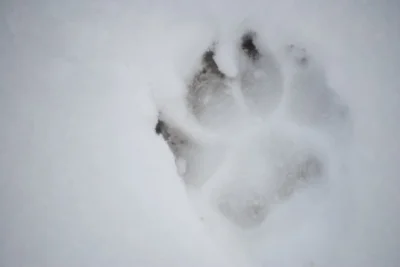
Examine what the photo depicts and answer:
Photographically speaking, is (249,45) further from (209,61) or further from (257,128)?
(257,128)

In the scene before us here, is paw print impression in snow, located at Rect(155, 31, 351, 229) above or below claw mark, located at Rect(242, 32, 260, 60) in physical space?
below

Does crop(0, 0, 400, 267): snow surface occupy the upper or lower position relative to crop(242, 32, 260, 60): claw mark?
lower

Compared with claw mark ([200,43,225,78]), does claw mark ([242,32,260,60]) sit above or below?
above

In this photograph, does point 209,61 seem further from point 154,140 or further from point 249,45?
point 154,140

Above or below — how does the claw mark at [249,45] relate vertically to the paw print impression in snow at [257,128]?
above

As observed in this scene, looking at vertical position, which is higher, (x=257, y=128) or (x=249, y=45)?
(x=249, y=45)

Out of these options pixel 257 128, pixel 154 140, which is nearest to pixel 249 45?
pixel 257 128

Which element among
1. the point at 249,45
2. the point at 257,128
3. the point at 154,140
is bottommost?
the point at 154,140

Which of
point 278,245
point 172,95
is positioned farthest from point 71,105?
point 278,245
